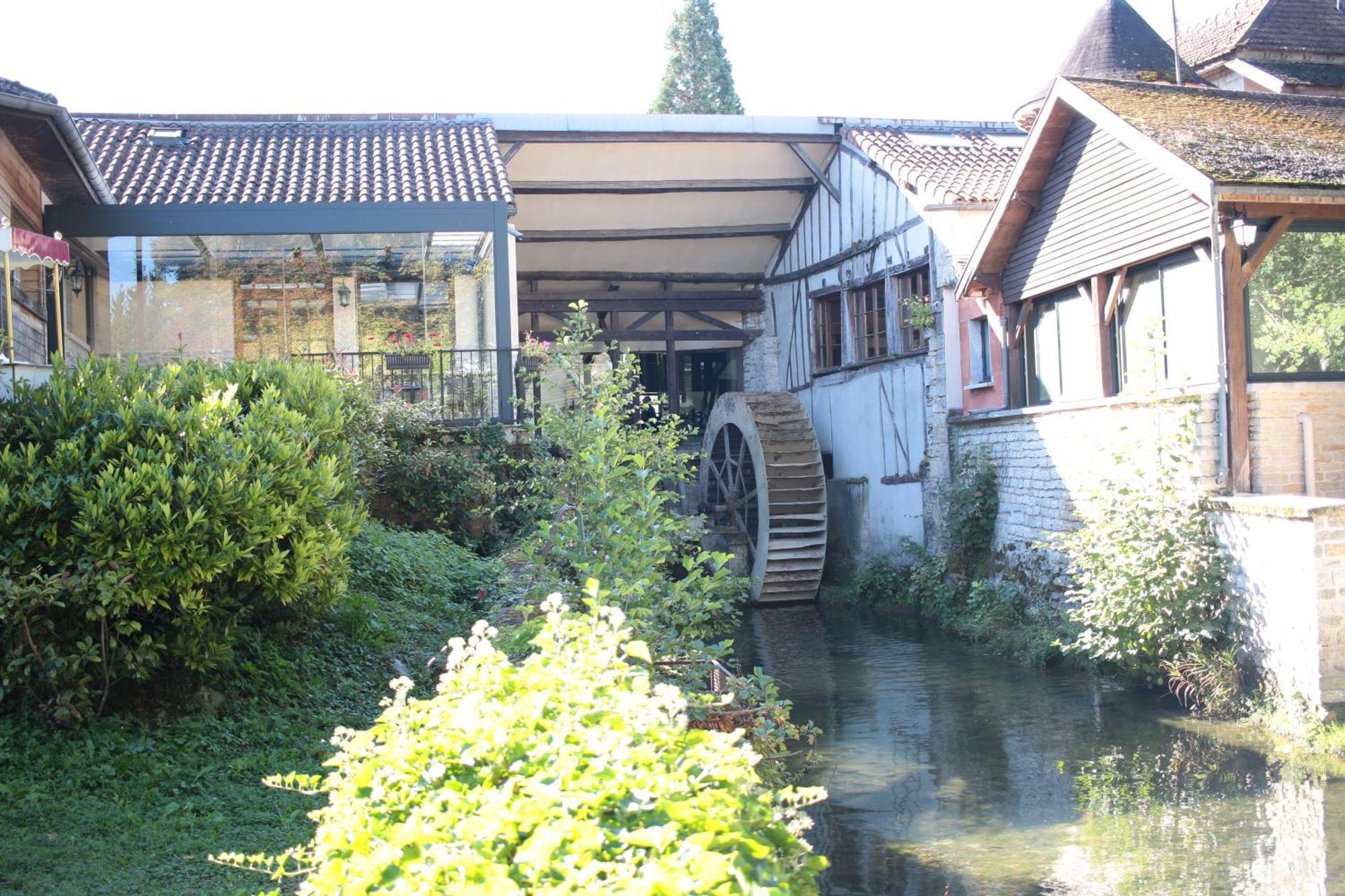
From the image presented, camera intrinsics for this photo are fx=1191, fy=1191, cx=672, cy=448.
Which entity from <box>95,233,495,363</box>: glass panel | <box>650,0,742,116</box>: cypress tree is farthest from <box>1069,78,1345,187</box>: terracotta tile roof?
<box>650,0,742,116</box>: cypress tree

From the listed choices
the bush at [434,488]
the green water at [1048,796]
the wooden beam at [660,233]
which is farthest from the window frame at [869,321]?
the green water at [1048,796]

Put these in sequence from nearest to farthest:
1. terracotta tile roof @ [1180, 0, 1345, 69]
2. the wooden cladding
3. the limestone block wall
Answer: the limestone block wall → the wooden cladding → terracotta tile roof @ [1180, 0, 1345, 69]

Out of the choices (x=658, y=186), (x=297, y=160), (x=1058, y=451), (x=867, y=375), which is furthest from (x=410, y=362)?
(x=1058, y=451)

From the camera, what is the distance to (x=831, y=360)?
677 inches

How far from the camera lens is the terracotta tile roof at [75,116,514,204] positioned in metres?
13.3

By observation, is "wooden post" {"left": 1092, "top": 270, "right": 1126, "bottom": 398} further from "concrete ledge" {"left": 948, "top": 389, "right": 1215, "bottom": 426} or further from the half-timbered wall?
the half-timbered wall

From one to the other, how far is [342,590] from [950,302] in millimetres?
8862

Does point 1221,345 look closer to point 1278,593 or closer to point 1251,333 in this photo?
point 1251,333

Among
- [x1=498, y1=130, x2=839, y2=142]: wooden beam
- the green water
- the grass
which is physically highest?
[x1=498, y1=130, x2=839, y2=142]: wooden beam

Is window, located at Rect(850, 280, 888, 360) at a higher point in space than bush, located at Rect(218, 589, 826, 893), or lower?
higher

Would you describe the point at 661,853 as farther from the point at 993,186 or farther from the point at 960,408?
the point at 993,186

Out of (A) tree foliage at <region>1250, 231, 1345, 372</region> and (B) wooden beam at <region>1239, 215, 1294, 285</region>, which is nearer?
(B) wooden beam at <region>1239, 215, 1294, 285</region>

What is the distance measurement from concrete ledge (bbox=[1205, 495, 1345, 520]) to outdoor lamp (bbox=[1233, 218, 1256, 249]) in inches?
71.7

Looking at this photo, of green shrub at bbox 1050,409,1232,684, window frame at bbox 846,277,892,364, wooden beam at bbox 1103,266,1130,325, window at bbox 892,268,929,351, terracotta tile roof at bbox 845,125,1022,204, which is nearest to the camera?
green shrub at bbox 1050,409,1232,684
